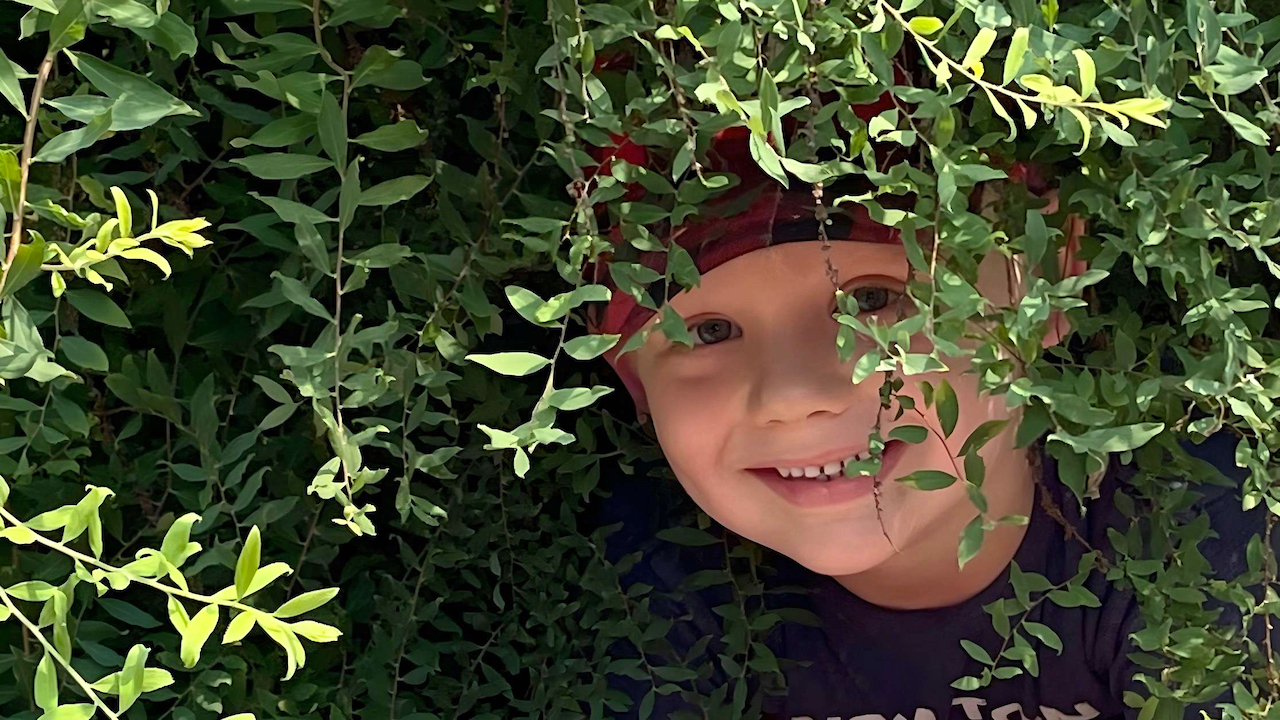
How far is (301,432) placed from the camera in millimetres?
962

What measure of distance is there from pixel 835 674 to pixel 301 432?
60 centimetres

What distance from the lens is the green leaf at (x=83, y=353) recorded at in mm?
754

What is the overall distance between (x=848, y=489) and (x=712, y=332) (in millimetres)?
179

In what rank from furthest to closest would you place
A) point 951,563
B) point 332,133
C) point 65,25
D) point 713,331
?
1. point 951,563
2. point 713,331
3. point 332,133
4. point 65,25

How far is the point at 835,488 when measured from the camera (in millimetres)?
1031

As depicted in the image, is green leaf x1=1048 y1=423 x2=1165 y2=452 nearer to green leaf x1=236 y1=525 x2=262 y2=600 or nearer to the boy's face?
the boy's face

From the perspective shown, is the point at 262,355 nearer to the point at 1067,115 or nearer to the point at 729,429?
the point at 729,429

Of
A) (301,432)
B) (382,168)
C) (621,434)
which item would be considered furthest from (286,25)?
(621,434)

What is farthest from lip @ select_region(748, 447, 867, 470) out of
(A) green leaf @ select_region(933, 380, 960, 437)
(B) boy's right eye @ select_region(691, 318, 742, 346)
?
(A) green leaf @ select_region(933, 380, 960, 437)

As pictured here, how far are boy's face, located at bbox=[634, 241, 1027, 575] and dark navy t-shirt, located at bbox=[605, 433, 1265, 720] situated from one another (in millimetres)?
101

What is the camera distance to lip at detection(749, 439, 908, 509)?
1.02 m

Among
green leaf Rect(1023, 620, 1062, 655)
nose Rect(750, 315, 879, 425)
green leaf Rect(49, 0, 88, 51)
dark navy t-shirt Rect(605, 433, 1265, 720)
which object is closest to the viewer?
green leaf Rect(49, 0, 88, 51)

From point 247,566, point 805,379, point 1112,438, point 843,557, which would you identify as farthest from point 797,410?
point 247,566

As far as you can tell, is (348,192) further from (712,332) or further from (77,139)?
(712,332)
